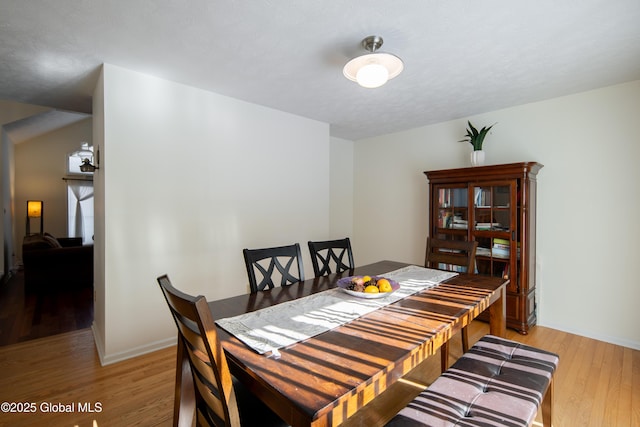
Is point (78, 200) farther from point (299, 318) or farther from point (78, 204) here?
point (299, 318)

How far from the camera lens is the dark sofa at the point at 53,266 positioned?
4.15 meters

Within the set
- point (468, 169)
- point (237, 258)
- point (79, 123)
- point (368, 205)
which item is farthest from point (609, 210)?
point (79, 123)

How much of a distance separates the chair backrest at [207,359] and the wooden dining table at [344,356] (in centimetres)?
8

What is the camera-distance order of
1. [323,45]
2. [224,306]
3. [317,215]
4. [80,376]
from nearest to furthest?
1. [224,306]
2. [323,45]
3. [80,376]
4. [317,215]

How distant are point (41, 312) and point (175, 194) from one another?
2454 millimetres

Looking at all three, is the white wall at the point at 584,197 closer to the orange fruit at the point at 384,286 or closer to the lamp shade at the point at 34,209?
the orange fruit at the point at 384,286

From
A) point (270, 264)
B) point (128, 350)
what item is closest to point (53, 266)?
point (128, 350)

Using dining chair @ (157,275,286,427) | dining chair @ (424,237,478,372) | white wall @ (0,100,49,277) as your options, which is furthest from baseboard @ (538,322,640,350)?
white wall @ (0,100,49,277)

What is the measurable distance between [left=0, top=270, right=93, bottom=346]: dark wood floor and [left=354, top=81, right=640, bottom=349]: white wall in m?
4.72

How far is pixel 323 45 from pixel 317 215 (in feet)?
7.09

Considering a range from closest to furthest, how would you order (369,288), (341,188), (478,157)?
(369,288) < (478,157) < (341,188)

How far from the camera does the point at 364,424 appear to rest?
1650 millimetres

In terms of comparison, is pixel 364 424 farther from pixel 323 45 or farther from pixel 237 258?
pixel 323 45

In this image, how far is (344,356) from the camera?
1.00 metres
